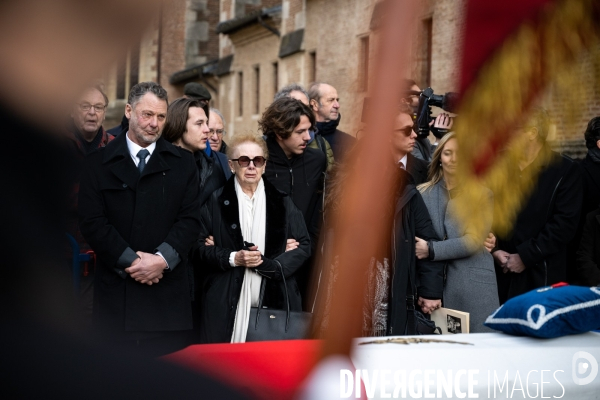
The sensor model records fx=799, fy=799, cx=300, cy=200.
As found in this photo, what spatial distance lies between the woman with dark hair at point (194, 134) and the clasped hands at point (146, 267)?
43.6 inches

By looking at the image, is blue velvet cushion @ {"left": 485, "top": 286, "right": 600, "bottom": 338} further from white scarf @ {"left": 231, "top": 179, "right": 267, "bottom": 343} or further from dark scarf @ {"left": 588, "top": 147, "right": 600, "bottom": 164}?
dark scarf @ {"left": 588, "top": 147, "right": 600, "bottom": 164}

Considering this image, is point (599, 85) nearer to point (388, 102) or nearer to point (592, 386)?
point (388, 102)

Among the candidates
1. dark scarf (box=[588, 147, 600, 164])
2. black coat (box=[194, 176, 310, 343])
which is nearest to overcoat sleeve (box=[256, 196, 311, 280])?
black coat (box=[194, 176, 310, 343])

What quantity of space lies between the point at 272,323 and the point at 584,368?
1923mm

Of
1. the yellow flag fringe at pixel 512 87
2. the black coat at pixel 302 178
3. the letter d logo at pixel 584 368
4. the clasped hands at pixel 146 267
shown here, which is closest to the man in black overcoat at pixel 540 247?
the black coat at pixel 302 178

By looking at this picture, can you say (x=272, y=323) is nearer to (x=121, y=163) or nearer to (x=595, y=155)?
(x=121, y=163)

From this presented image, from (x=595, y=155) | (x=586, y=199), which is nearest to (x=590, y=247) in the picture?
(x=586, y=199)

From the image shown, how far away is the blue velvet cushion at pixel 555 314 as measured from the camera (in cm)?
303

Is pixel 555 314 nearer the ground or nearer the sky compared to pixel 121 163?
nearer the ground

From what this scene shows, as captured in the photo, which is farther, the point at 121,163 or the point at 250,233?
the point at 250,233

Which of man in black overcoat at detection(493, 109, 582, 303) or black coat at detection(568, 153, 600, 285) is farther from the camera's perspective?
black coat at detection(568, 153, 600, 285)

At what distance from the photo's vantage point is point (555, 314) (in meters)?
3.04

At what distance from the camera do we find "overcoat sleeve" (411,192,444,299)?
4.85 metres

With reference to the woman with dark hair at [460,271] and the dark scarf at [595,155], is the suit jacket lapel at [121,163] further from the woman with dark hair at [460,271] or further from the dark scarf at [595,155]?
the dark scarf at [595,155]
